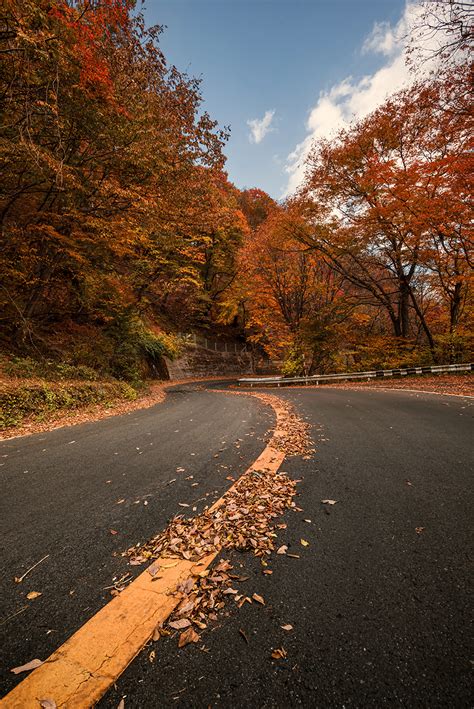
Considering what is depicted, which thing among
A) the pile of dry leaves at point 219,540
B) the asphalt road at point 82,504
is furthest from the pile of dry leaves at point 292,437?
the pile of dry leaves at point 219,540

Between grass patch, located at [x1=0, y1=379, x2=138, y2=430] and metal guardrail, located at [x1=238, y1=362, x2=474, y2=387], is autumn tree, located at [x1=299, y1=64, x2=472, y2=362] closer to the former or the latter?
metal guardrail, located at [x1=238, y1=362, x2=474, y2=387]

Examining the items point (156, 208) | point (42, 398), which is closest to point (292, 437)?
point (42, 398)

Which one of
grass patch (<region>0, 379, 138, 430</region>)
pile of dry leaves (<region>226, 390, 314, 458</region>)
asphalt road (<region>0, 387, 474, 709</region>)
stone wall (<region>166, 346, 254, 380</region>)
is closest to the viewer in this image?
asphalt road (<region>0, 387, 474, 709</region>)

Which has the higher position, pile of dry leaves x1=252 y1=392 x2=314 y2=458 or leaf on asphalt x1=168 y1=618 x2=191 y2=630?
leaf on asphalt x1=168 y1=618 x2=191 y2=630

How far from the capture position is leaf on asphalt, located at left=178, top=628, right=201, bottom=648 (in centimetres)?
116

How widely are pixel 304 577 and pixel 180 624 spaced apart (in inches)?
25.8

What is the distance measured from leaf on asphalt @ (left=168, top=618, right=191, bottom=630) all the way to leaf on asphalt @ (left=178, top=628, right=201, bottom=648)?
0.02 metres

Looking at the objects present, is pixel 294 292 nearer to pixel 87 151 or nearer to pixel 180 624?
pixel 87 151

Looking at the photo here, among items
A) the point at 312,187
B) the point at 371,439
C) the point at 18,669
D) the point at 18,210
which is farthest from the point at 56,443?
the point at 312,187

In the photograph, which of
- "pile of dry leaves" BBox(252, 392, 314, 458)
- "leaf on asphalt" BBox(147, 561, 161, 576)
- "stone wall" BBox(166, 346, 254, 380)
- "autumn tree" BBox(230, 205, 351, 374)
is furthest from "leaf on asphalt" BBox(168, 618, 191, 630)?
"stone wall" BBox(166, 346, 254, 380)

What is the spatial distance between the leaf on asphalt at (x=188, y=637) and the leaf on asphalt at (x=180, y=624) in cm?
2

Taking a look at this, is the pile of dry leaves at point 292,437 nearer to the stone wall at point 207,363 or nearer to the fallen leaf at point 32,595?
the fallen leaf at point 32,595

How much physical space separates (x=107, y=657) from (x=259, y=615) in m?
0.63

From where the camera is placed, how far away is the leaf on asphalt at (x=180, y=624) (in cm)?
124
